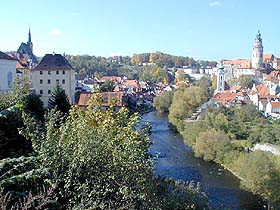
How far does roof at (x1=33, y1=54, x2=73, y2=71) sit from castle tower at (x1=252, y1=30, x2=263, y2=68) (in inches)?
1982

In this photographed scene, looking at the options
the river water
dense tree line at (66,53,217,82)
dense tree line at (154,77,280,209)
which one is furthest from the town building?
the river water

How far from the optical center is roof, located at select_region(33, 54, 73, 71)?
2423 cm

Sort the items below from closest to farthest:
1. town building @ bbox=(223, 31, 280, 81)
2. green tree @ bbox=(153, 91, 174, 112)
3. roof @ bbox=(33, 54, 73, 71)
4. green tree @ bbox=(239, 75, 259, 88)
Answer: roof @ bbox=(33, 54, 73, 71) → green tree @ bbox=(153, 91, 174, 112) → green tree @ bbox=(239, 75, 259, 88) → town building @ bbox=(223, 31, 280, 81)

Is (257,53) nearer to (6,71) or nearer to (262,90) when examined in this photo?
(262,90)

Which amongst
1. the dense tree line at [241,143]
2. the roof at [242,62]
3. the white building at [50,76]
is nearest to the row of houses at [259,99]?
the dense tree line at [241,143]

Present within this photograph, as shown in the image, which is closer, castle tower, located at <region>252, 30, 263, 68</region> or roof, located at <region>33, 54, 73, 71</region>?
roof, located at <region>33, 54, 73, 71</region>

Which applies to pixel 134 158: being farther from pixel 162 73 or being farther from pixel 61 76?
pixel 162 73

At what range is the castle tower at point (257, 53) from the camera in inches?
2677

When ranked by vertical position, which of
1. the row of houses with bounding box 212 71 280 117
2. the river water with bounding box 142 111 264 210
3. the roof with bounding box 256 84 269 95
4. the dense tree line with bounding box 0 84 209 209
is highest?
the dense tree line with bounding box 0 84 209 209

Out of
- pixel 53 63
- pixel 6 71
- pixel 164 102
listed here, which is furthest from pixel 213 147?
pixel 164 102

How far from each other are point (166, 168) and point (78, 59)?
183 feet

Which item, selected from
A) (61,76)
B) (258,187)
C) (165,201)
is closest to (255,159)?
(258,187)

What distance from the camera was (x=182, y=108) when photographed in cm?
3142

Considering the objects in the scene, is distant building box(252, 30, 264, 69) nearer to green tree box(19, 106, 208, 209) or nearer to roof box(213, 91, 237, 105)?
roof box(213, 91, 237, 105)
